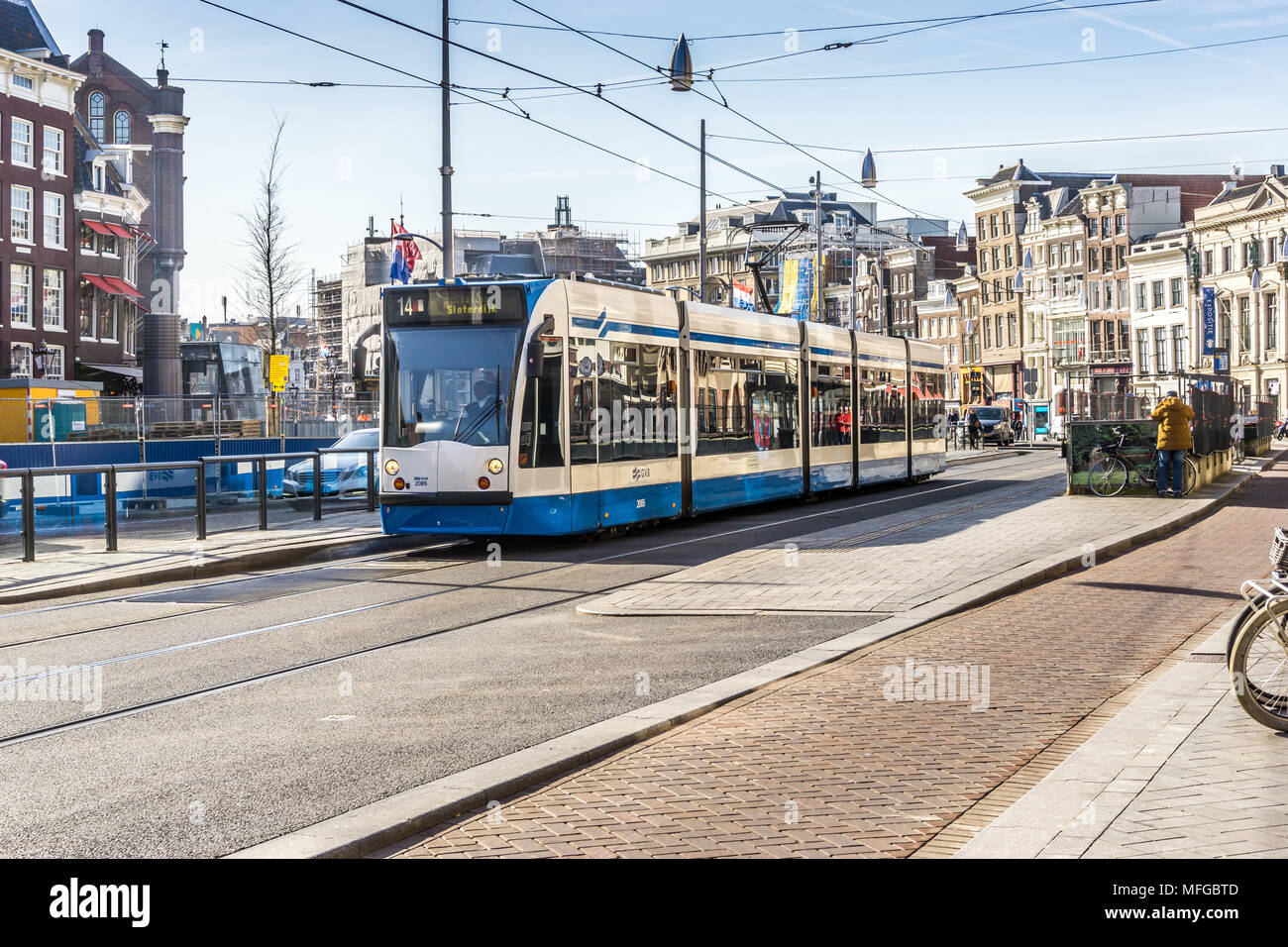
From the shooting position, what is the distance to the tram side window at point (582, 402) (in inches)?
660

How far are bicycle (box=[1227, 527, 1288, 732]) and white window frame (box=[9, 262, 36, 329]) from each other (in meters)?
47.7

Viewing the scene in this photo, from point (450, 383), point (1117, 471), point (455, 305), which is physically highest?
point (455, 305)

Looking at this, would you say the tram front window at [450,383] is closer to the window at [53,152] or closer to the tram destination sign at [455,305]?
the tram destination sign at [455,305]

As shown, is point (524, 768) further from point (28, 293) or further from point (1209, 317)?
point (1209, 317)

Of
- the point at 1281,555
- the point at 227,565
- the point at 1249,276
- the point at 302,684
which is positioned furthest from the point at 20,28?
the point at 1249,276

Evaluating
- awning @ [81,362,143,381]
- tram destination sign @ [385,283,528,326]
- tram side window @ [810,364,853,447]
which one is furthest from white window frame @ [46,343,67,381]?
tram destination sign @ [385,283,528,326]

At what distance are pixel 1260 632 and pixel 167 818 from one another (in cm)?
505

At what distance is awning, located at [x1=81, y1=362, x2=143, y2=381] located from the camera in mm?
54250

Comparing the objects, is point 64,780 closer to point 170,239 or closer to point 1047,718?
point 1047,718

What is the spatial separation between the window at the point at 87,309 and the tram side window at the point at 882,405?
36653 millimetres

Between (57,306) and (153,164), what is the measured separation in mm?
19447

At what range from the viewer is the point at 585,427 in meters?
17.0
